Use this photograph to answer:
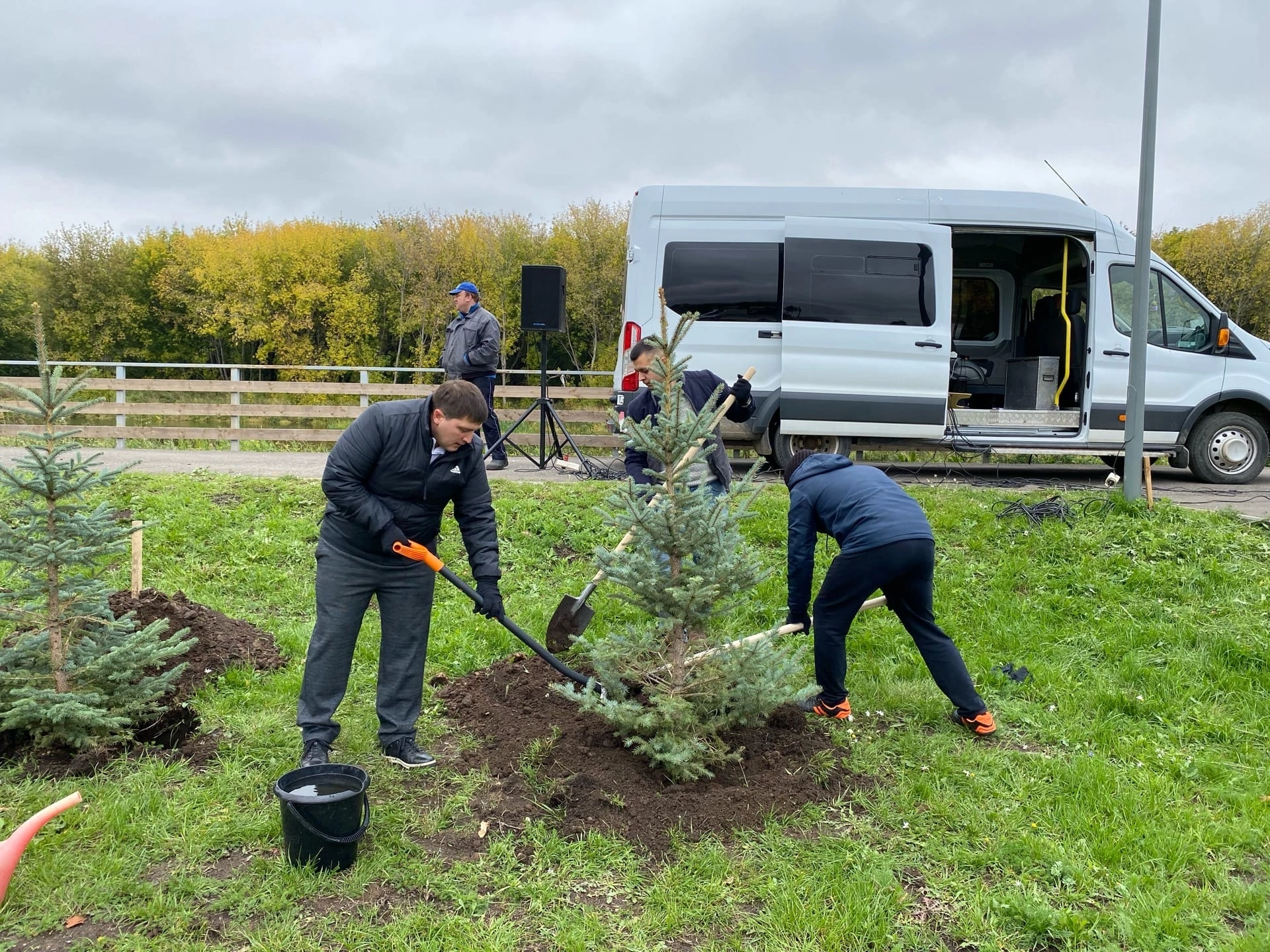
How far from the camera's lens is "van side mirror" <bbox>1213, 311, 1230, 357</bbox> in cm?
888

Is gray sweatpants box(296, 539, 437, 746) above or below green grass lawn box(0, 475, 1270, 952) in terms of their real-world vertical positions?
above

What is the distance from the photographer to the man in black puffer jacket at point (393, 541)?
361 centimetres

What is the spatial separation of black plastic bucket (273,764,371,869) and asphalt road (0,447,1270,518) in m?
5.65

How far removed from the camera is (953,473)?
10.8 meters

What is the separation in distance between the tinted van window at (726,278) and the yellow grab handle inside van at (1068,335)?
3.40 metres

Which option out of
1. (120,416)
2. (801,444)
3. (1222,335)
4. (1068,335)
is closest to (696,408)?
(801,444)

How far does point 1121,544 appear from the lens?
6.56 meters

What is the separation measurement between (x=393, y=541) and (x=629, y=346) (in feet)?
17.7

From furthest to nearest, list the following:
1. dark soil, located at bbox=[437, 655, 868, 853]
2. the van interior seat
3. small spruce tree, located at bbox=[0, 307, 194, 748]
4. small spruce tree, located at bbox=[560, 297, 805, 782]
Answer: the van interior seat
small spruce tree, located at bbox=[0, 307, 194, 748]
small spruce tree, located at bbox=[560, 297, 805, 782]
dark soil, located at bbox=[437, 655, 868, 853]

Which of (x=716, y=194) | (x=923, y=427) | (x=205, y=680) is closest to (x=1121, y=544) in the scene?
(x=923, y=427)

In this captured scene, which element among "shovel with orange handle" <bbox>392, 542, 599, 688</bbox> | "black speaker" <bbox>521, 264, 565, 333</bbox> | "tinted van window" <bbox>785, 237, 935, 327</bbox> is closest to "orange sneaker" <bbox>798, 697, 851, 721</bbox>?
"shovel with orange handle" <bbox>392, 542, 599, 688</bbox>

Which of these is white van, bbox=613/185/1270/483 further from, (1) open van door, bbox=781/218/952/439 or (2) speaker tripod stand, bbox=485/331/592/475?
(2) speaker tripod stand, bbox=485/331/592/475

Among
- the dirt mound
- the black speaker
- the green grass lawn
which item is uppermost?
the black speaker

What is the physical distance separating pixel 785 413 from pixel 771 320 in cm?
95
